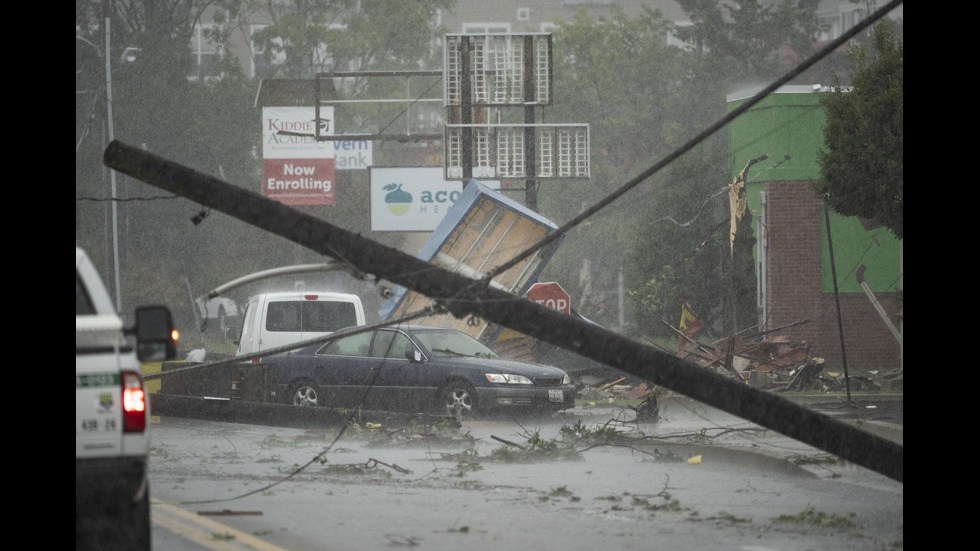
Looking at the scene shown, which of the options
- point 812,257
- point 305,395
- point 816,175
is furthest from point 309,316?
point 816,175

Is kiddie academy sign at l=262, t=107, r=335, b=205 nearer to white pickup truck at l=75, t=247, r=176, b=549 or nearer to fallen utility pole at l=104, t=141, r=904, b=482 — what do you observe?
fallen utility pole at l=104, t=141, r=904, b=482

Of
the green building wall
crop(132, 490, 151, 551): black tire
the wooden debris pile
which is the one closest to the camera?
crop(132, 490, 151, 551): black tire

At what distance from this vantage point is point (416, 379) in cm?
1578

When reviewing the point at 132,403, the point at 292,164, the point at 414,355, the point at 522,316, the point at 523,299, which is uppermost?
the point at 292,164

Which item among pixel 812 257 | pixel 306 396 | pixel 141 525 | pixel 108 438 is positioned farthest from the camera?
pixel 812 257

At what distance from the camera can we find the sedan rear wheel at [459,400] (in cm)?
1567

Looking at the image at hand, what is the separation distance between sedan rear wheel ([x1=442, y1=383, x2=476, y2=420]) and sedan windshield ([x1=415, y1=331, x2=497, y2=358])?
0.57 metres

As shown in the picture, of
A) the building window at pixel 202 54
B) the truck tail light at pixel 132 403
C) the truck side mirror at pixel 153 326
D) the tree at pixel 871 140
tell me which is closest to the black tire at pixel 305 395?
the tree at pixel 871 140

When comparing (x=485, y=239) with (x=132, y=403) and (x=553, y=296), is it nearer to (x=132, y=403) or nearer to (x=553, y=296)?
(x=553, y=296)

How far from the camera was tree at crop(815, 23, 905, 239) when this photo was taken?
16.0 meters

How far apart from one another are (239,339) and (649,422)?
626cm

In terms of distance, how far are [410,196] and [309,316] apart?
16.7 m

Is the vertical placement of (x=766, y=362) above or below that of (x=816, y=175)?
below

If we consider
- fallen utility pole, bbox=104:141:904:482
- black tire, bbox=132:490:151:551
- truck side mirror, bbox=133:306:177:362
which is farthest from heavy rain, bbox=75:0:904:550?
truck side mirror, bbox=133:306:177:362
